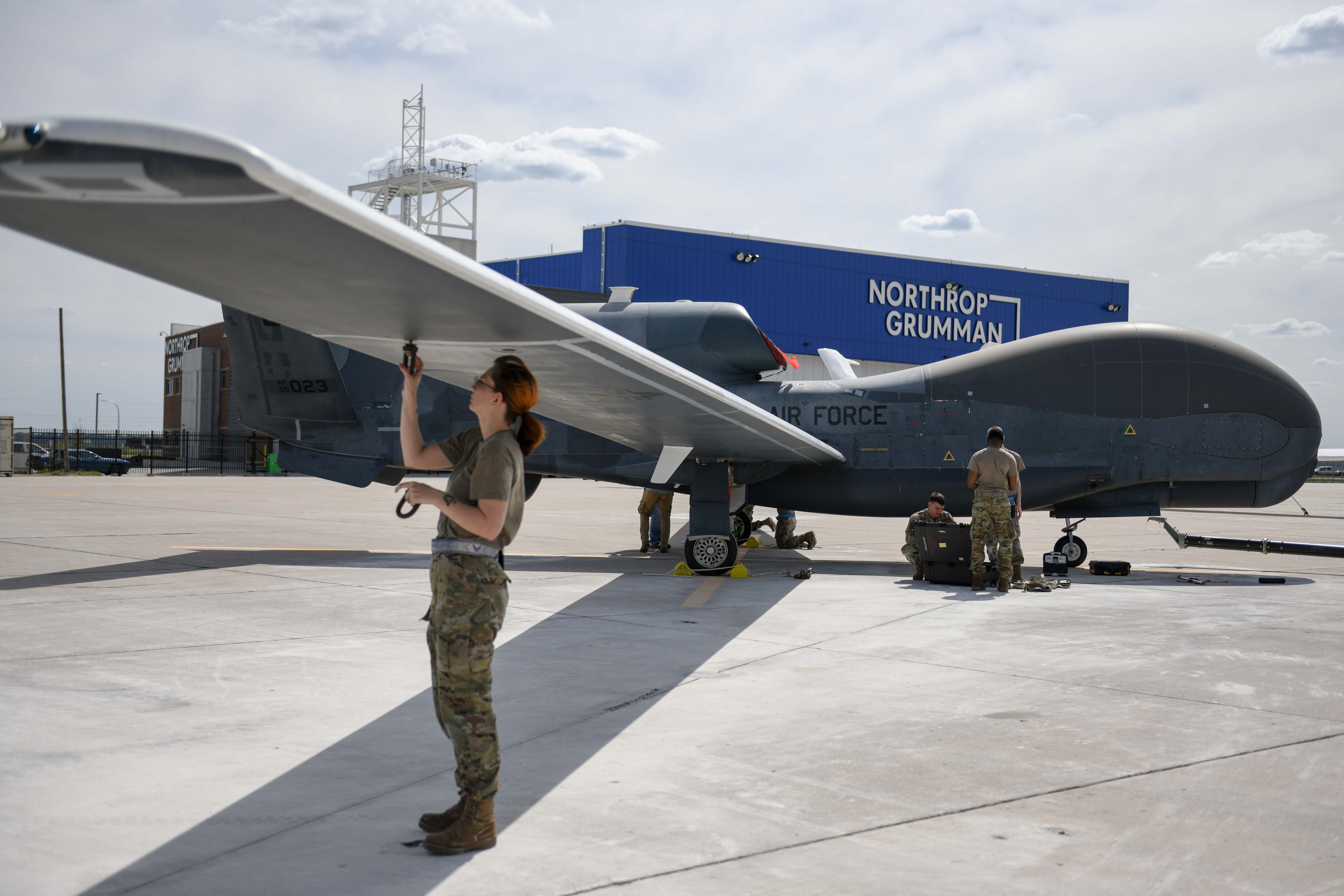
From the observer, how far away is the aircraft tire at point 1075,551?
12383mm

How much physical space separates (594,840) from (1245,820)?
2500mm

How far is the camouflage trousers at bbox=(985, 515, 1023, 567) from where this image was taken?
10336 mm

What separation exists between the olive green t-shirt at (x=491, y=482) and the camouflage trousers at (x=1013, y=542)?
775 centimetres

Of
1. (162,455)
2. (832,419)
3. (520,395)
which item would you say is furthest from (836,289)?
(162,455)

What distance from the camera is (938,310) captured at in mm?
46438

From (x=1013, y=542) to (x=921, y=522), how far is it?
3.72 feet

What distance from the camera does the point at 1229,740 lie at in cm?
466

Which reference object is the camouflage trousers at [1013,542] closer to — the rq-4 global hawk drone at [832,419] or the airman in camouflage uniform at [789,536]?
the rq-4 global hawk drone at [832,419]

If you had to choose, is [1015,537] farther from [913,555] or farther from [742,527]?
[742,527]

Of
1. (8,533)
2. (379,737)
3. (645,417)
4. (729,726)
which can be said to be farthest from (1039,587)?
(8,533)

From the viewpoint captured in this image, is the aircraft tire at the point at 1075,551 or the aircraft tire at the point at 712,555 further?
the aircraft tire at the point at 1075,551

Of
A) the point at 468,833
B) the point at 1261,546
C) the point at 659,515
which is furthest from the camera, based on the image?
the point at 659,515

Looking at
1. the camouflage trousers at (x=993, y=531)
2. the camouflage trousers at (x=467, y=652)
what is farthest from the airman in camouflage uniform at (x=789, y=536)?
the camouflage trousers at (x=467, y=652)

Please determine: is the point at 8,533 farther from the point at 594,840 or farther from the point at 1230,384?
the point at 1230,384
